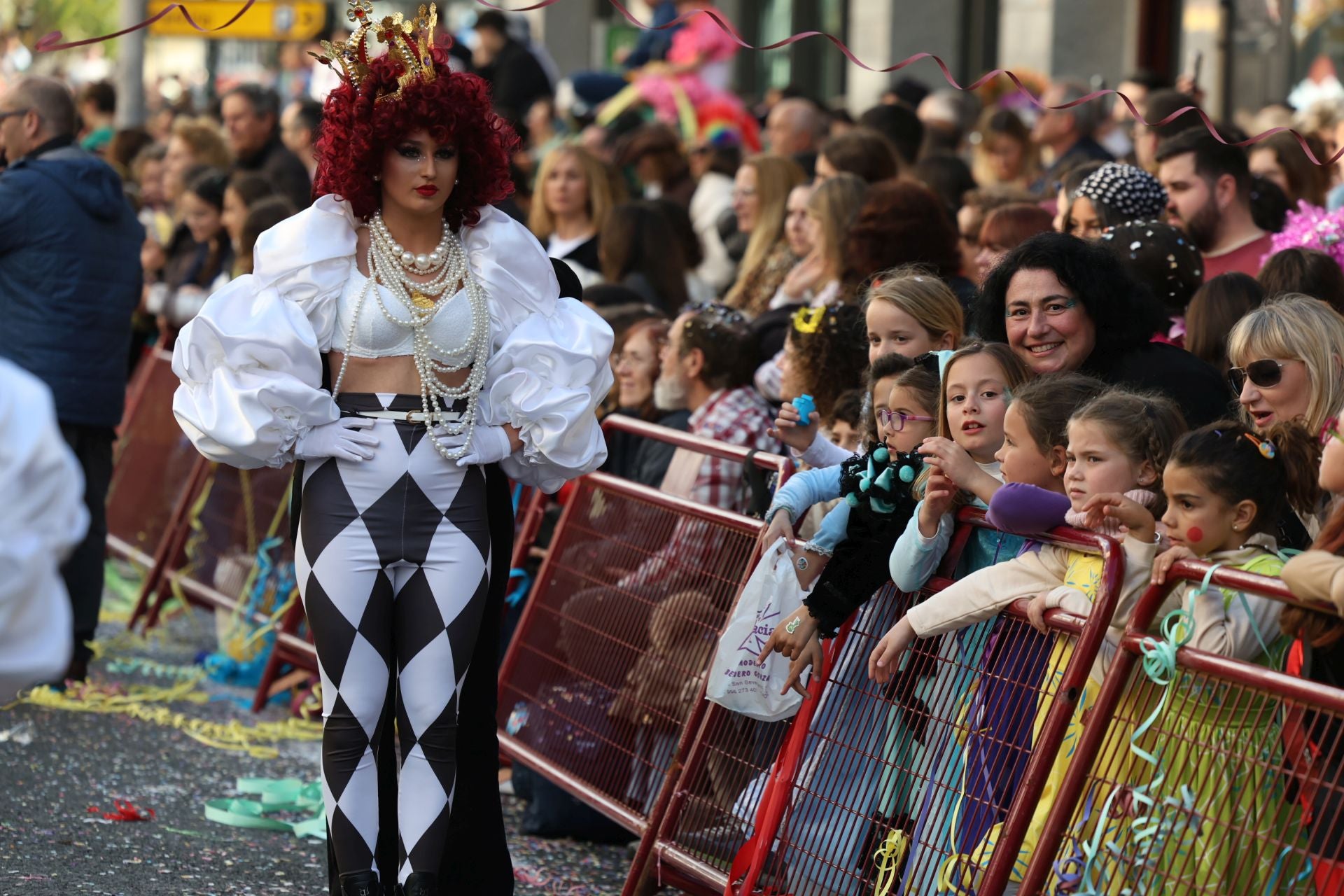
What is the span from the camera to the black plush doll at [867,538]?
466 centimetres

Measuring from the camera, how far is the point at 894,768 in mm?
4488

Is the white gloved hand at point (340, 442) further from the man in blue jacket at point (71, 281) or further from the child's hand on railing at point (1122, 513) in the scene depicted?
the man in blue jacket at point (71, 281)

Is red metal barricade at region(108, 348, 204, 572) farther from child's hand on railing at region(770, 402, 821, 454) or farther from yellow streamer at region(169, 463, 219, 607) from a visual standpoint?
child's hand on railing at region(770, 402, 821, 454)

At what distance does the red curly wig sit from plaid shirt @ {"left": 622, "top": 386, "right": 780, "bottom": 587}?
122cm

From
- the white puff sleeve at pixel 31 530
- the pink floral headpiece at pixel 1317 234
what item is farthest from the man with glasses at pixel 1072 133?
the white puff sleeve at pixel 31 530

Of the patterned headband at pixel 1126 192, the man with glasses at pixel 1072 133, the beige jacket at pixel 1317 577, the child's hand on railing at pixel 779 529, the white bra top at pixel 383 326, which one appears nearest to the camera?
the beige jacket at pixel 1317 577

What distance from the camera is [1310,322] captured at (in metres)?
4.54

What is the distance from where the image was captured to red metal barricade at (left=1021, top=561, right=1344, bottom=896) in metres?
3.48

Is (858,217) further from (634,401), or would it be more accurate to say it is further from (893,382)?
(893,382)

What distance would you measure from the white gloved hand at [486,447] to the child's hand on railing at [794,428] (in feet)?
2.58

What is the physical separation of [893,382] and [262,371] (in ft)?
5.53

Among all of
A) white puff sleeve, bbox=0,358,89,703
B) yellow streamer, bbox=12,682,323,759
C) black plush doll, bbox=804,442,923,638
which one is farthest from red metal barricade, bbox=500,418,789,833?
→ white puff sleeve, bbox=0,358,89,703

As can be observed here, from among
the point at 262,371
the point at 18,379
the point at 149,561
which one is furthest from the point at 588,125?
the point at 18,379

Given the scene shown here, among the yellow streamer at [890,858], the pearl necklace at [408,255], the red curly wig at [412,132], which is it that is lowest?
the yellow streamer at [890,858]
